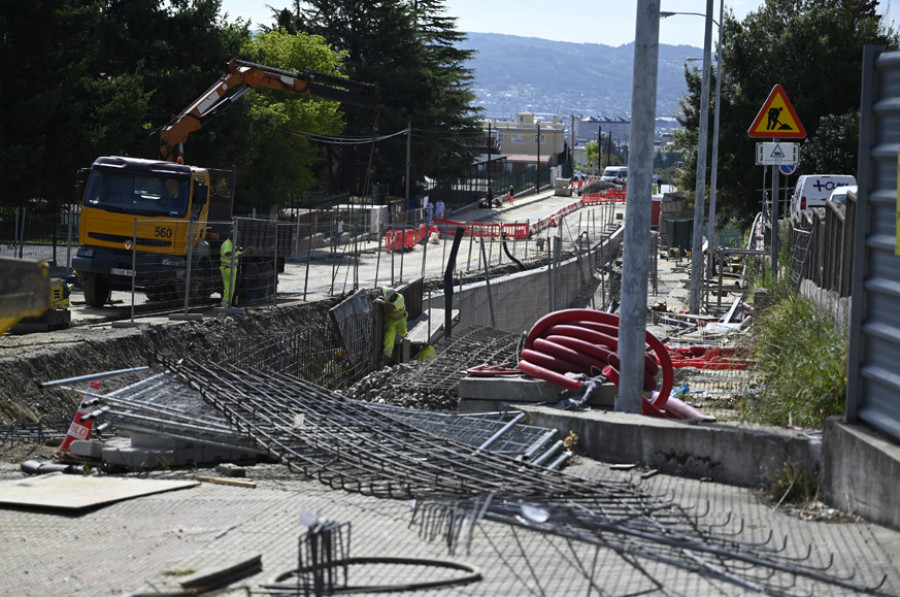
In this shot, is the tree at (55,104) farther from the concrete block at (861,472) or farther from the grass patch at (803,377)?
the concrete block at (861,472)

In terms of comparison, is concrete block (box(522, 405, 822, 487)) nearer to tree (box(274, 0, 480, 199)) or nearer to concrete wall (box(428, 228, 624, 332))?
concrete wall (box(428, 228, 624, 332))

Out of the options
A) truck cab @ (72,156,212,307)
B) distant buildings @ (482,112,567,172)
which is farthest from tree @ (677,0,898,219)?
distant buildings @ (482,112,567,172)

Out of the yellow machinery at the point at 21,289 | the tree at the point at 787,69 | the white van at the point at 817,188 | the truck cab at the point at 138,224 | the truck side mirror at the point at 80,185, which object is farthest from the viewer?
the tree at the point at 787,69

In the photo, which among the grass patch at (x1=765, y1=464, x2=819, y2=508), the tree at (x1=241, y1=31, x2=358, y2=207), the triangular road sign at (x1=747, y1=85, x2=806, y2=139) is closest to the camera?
the grass patch at (x1=765, y1=464, x2=819, y2=508)

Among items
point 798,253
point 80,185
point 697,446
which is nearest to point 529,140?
point 80,185

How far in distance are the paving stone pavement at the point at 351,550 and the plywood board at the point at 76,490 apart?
0.08m

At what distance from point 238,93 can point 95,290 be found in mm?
9832

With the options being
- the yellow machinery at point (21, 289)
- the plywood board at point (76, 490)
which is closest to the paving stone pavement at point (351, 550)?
→ the plywood board at point (76, 490)

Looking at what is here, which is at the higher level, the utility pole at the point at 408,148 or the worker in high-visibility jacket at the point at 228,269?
the utility pole at the point at 408,148

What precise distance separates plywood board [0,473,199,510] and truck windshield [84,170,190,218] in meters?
14.0

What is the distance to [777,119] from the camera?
577 inches

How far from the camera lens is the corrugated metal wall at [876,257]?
A: 6695mm

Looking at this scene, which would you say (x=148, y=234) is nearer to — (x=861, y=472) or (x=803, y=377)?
(x=803, y=377)

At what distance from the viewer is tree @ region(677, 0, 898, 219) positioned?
42.7 m
